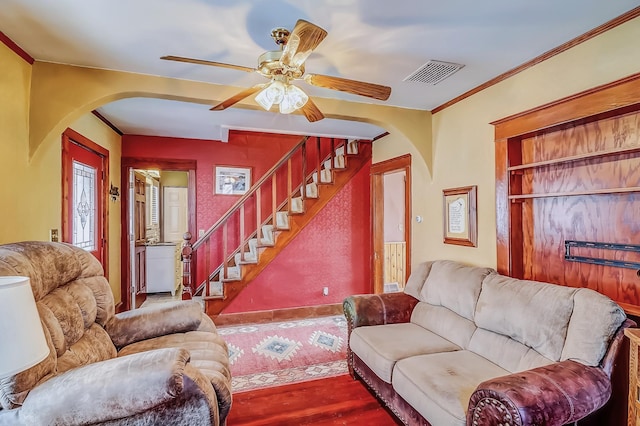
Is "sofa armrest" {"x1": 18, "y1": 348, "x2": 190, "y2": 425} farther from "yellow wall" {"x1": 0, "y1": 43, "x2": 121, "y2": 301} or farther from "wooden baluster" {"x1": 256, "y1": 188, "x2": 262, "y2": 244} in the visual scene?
"wooden baluster" {"x1": 256, "y1": 188, "x2": 262, "y2": 244}

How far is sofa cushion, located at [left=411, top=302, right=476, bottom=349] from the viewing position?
246cm

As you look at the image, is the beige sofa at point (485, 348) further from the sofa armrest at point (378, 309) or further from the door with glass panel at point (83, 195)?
the door with glass panel at point (83, 195)

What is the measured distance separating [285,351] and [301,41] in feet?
9.75

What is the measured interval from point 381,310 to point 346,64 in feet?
6.64

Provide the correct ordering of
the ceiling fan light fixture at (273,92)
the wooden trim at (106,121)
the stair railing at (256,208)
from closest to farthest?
the ceiling fan light fixture at (273,92) < the wooden trim at (106,121) < the stair railing at (256,208)

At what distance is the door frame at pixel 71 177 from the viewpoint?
308 cm

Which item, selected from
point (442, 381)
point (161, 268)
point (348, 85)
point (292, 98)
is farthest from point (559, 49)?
point (161, 268)

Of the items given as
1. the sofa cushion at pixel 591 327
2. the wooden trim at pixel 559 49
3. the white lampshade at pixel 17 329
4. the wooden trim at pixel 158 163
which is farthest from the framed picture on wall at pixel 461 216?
the wooden trim at pixel 158 163

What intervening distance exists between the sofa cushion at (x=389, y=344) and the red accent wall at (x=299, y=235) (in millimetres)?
2102

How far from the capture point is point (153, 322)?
2449 millimetres

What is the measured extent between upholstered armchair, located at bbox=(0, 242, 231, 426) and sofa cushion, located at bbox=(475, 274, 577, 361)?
5.63ft

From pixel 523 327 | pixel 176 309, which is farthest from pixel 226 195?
pixel 523 327

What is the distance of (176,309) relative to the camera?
101 inches

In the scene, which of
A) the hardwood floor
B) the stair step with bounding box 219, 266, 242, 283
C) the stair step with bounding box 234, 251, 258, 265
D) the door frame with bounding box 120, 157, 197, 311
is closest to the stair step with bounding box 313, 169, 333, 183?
the stair step with bounding box 234, 251, 258, 265
